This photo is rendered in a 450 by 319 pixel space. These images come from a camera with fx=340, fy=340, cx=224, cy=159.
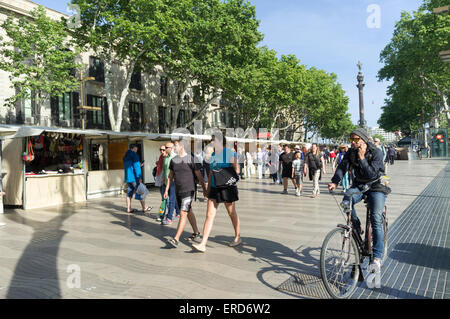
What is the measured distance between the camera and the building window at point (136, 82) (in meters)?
29.6

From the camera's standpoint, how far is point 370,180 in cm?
391

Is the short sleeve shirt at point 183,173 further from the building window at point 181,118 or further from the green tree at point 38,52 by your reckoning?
the building window at point 181,118

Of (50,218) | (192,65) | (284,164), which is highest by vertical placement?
(192,65)

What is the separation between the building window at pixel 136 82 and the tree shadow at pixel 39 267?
77.8 ft

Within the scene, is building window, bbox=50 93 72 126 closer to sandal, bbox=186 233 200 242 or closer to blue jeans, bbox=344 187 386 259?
sandal, bbox=186 233 200 242

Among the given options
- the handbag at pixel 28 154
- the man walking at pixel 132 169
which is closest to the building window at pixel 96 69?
the handbag at pixel 28 154

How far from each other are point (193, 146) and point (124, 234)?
1208 cm

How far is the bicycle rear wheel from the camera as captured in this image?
334 cm

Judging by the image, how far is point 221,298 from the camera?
11.4ft

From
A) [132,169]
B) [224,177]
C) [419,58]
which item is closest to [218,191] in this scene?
[224,177]

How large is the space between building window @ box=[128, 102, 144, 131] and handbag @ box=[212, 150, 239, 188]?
26.0m

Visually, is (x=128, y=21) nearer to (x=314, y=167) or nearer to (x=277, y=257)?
(x=314, y=167)

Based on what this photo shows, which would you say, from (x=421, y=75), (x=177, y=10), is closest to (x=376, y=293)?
(x=177, y=10)
